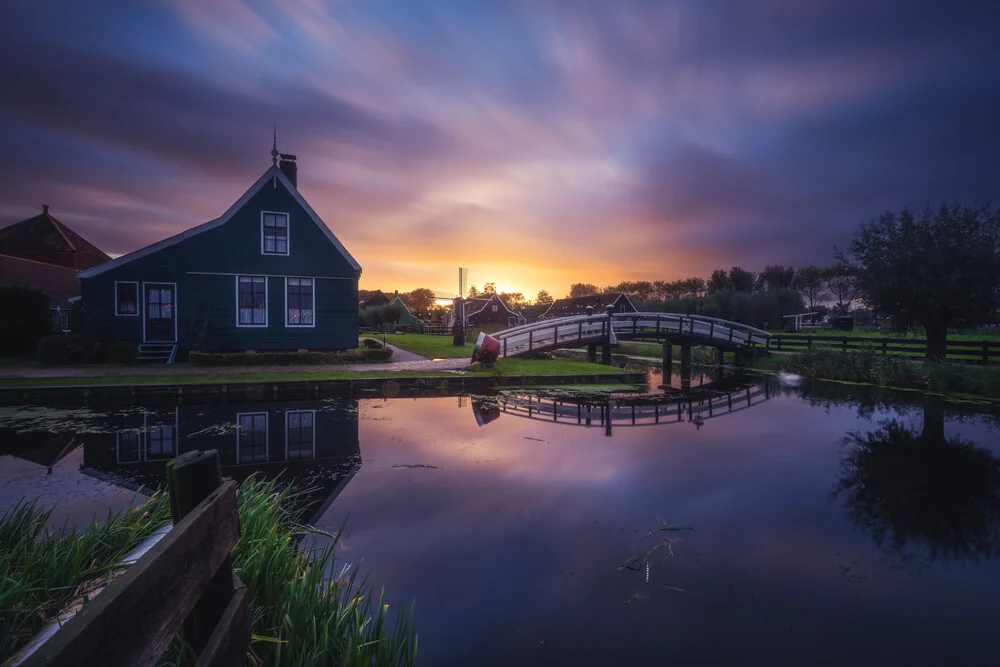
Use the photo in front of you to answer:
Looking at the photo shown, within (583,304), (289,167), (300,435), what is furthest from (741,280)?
(300,435)

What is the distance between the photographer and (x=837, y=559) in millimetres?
5707

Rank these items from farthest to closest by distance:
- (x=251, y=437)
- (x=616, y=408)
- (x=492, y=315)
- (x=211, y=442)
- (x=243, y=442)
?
(x=492, y=315), (x=616, y=408), (x=251, y=437), (x=243, y=442), (x=211, y=442)

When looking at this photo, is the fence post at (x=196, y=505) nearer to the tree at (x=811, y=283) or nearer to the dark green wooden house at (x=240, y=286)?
the dark green wooden house at (x=240, y=286)

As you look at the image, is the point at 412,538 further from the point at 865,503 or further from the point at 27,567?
the point at 865,503

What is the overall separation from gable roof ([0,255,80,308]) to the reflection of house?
22038 millimetres

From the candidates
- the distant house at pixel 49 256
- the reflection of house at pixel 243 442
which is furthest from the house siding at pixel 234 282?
the distant house at pixel 49 256

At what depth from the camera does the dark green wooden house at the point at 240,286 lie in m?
19.9

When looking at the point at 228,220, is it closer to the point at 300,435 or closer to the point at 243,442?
the point at 300,435

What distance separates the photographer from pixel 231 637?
88.7 inches

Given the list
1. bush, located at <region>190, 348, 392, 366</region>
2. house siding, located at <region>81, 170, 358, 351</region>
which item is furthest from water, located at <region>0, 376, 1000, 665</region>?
house siding, located at <region>81, 170, 358, 351</region>

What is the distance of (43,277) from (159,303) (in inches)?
626

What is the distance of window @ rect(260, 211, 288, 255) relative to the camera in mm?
21391

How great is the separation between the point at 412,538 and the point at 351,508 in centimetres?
123

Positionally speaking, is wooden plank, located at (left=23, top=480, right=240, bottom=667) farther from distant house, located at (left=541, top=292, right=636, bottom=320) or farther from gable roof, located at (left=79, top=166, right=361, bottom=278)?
distant house, located at (left=541, top=292, right=636, bottom=320)
